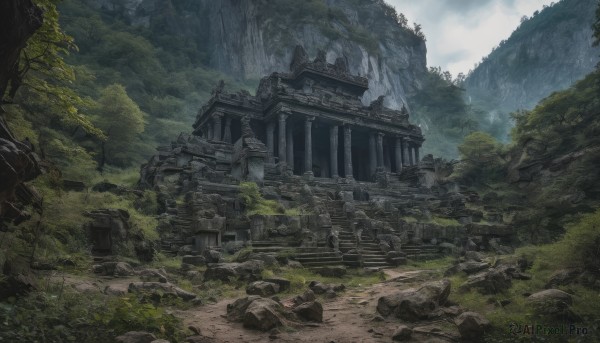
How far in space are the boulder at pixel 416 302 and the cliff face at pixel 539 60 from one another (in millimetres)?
108356

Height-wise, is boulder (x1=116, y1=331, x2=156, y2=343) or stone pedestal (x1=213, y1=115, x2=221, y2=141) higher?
stone pedestal (x1=213, y1=115, x2=221, y2=141)

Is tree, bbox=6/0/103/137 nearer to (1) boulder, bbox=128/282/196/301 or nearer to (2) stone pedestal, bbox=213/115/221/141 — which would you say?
(1) boulder, bbox=128/282/196/301

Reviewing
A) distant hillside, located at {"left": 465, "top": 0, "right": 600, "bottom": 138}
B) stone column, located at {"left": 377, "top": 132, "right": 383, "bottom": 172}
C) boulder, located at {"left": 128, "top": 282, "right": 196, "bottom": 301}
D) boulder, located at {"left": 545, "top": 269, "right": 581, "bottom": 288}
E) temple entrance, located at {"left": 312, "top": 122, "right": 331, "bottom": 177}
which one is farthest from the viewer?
distant hillside, located at {"left": 465, "top": 0, "right": 600, "bottom": 138}

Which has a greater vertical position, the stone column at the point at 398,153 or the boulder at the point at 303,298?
the stone column at the point at 398,153

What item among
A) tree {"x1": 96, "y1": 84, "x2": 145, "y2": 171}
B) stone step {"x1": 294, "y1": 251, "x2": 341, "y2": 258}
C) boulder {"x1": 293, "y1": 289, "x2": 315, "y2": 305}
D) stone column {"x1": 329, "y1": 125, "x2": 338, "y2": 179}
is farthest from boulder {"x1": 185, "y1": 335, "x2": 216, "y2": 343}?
tree {"x1": 96, "y1": 84, "x2": 145, "y2": 171}

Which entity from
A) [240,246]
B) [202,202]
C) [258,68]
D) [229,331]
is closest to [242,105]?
[202,202]

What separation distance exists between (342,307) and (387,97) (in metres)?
65.8

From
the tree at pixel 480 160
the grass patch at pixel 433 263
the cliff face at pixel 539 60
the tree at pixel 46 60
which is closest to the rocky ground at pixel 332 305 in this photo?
the tree at pixel 46 60

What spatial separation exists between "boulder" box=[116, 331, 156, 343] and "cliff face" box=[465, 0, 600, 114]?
369 feet

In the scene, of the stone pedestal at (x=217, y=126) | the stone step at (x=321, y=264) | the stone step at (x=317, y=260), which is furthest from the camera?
the stone pedestal at (x=217, y=126)

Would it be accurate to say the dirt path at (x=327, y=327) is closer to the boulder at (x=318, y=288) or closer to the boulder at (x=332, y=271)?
the boulder at (x=318, y=288)

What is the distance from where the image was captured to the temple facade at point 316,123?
30188mm

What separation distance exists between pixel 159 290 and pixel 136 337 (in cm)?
300

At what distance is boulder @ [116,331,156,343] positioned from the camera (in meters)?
4.15
